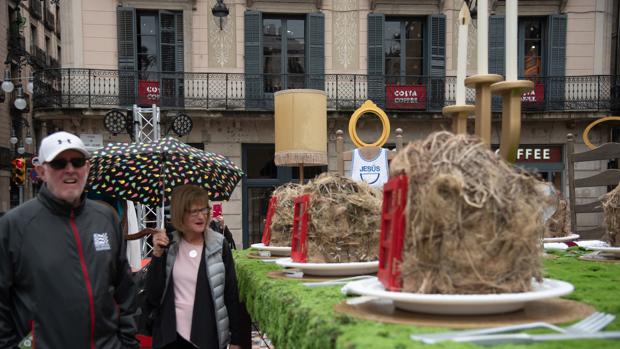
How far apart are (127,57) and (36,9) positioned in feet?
45.1

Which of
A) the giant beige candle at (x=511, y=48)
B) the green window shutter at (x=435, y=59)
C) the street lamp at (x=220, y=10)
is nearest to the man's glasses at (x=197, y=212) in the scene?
the giant beige candle at (x=511, y=48)

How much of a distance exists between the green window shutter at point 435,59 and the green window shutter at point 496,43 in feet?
4.04

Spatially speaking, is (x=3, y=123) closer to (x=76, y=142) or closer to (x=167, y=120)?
(x=167, y=120)

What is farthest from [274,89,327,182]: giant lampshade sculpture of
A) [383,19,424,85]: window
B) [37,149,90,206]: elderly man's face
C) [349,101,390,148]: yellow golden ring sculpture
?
[383,19,424,85]: window

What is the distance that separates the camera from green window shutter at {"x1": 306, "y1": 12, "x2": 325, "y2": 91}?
1661 centimetres

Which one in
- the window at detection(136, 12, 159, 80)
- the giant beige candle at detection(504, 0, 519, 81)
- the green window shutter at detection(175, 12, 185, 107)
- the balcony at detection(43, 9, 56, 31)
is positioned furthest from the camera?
the balcony at detection(43, 9, 56, 31)

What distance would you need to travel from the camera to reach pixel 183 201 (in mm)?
3389

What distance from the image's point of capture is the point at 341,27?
16.8m

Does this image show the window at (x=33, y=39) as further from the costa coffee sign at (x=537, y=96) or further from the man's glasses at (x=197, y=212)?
the man's glasses at (x=197, y=212)

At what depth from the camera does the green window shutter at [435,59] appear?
55.5 feet

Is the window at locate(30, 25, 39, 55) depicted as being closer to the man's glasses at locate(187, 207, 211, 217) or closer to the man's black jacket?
the man's glasses at locate(187, 207, 211, 217)

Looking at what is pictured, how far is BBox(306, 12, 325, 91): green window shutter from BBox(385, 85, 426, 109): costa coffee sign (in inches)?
71.3

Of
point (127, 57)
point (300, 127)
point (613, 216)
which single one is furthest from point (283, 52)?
point (613, 216)

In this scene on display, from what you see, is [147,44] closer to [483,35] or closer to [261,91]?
[261,91]
